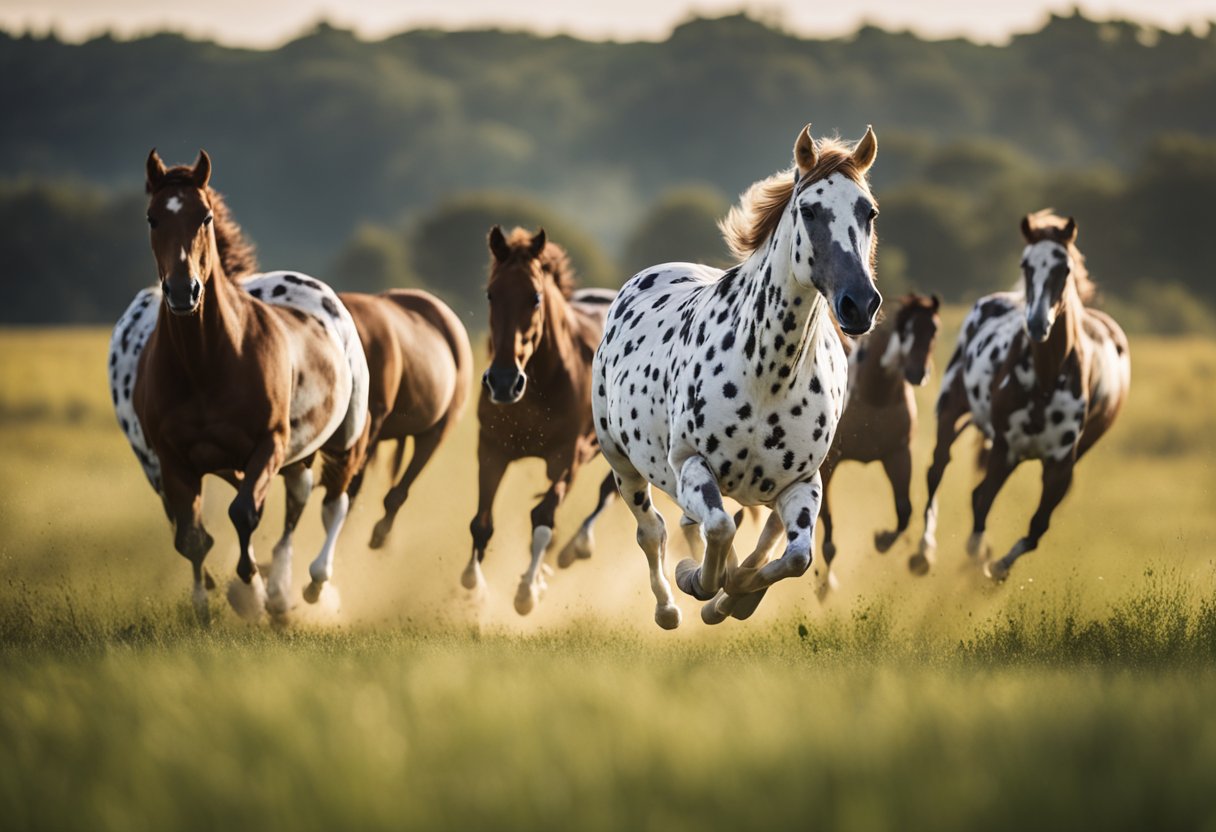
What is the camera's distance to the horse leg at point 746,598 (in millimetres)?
7082

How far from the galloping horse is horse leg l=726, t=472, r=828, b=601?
4.41 metres

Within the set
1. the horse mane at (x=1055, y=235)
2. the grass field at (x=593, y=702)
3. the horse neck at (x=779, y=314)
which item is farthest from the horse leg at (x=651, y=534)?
the horse mane at (x=1055, y=235)

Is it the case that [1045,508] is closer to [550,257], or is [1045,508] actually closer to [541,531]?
[541,531]

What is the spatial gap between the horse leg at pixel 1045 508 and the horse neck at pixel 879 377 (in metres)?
1.29

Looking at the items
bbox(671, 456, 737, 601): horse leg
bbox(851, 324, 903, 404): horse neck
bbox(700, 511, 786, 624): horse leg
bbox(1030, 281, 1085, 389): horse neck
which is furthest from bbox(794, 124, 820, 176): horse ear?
bbox(851, 324, 903, 404): horse neck

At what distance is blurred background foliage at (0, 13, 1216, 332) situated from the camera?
57.5 meters

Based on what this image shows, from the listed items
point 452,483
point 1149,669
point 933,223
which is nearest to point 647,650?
point 1149,669

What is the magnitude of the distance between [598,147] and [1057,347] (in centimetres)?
9743

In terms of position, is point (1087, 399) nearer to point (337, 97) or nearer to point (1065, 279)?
point (1065, 279)

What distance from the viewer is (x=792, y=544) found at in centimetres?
646

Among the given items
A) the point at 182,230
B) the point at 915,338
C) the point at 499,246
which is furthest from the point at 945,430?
the point at 182,230

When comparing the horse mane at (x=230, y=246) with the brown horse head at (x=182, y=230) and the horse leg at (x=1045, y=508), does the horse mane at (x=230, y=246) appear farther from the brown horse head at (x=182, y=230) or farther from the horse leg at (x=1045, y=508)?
the horse leg at (x=1045, y=508)

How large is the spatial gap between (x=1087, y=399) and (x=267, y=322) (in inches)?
221

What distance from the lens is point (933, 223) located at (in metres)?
57.9
